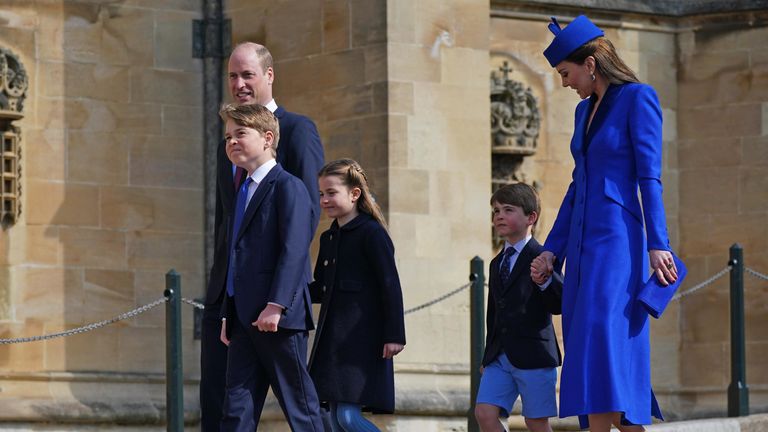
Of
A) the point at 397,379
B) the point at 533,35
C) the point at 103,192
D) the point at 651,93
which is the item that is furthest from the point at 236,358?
the point at 533,35

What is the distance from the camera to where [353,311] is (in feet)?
26.1

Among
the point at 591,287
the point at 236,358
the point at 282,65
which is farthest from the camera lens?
the point at 282,65

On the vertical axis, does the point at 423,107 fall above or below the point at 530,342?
above

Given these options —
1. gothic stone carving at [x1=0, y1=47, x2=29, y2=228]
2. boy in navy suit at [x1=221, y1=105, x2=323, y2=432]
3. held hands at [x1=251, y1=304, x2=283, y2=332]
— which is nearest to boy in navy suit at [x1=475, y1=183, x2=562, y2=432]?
boy in navy suit at [x1=221, y1=105, x2=323, y2=432]

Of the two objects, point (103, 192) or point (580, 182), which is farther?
point (103, 192)

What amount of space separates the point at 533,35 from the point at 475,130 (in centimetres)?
167

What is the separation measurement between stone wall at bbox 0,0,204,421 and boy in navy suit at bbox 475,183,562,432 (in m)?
4.10

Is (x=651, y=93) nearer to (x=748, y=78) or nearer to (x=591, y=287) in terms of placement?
(x=591, y=287)

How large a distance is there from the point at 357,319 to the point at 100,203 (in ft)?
14.6

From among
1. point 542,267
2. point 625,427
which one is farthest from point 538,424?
point 625,427

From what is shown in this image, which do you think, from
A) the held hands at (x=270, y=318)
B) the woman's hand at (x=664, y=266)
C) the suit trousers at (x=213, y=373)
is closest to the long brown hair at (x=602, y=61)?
the woman's hand at (x=664, y=266)

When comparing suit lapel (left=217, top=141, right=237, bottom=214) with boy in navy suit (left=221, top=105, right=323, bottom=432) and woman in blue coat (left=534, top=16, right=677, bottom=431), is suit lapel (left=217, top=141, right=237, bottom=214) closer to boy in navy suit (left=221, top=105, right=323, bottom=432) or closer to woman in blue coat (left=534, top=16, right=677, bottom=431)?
boy in navy suit (left=221, top=105, right=323, bottom=432)

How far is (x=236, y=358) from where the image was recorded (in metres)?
7.48

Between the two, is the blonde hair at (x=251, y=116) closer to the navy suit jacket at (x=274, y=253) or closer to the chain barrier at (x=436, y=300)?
the navy suit jacket at (x=274, y=253)
